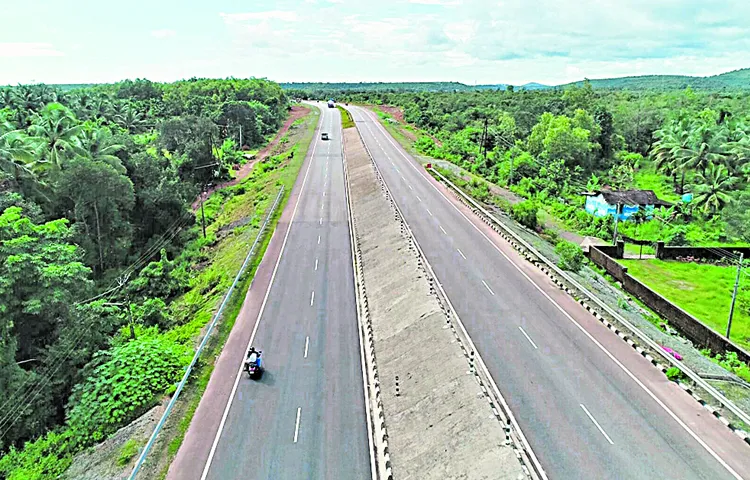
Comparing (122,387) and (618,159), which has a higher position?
(618,159)

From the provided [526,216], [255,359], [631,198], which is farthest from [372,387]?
[631,198]

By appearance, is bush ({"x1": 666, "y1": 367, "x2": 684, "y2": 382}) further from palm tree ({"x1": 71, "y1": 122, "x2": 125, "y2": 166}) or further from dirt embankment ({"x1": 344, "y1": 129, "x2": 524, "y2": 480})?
palm tree ({"x1": 71, "y1": 122, "x2": 125, "y2": 166})

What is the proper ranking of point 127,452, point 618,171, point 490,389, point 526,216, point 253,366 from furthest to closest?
point 618,171 < point 526,216 < point 253,366 < point 490,389 < point 127,452

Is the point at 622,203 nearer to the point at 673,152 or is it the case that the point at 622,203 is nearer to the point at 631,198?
the point at 631,198

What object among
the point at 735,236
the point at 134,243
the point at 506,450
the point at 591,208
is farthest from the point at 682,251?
the point at 134,243

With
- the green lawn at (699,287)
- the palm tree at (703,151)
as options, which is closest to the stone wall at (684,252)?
the green lawn at (699,287)

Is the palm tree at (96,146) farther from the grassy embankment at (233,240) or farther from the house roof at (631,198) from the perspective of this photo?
the house roof at (631,198)

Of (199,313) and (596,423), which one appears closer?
(596,423)
